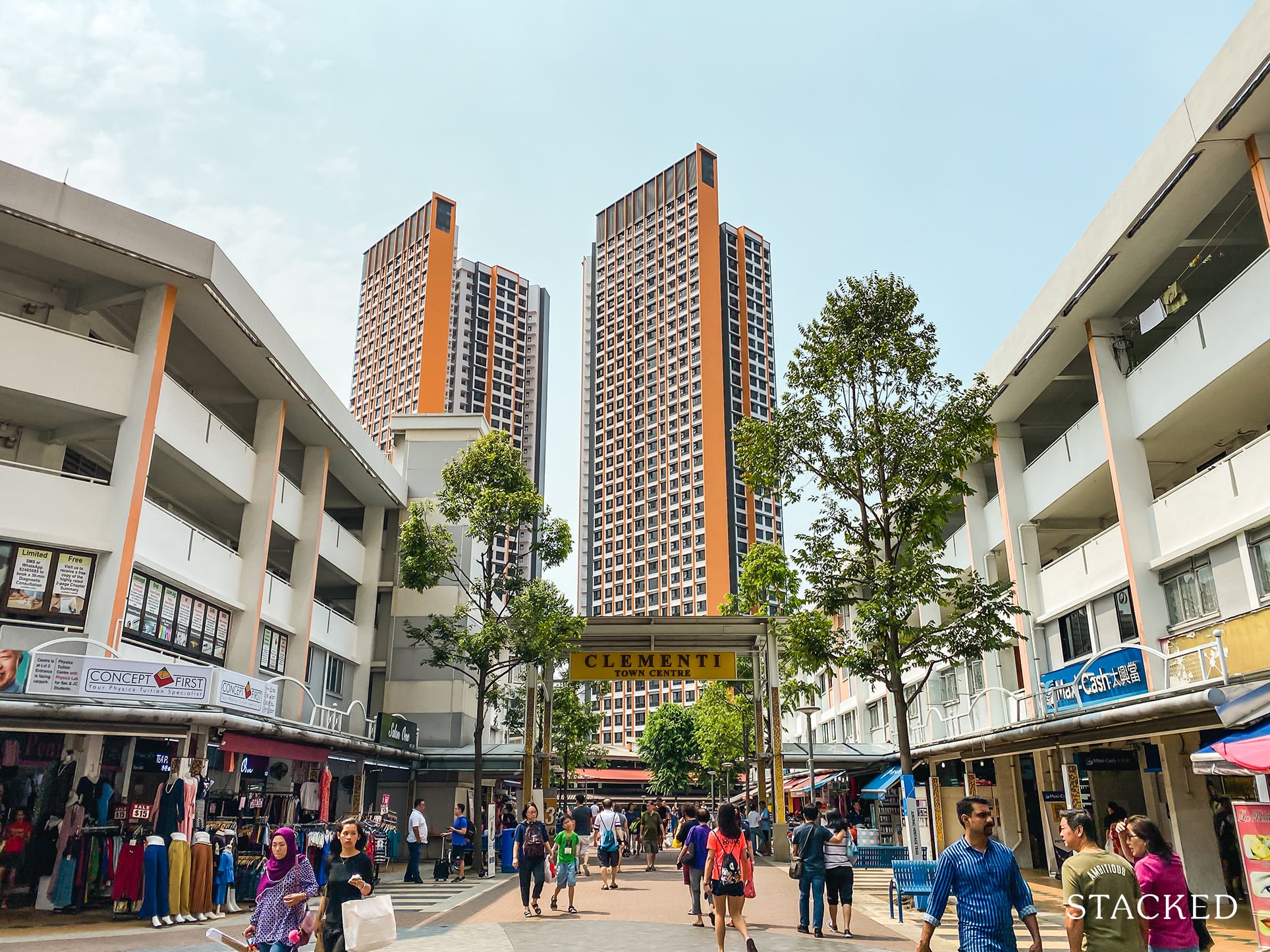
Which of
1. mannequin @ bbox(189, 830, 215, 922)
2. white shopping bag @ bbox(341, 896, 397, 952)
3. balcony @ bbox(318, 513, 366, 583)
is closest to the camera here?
white shopping bag @ bbox(341, 896, 397, 952)

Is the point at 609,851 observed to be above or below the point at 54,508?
below

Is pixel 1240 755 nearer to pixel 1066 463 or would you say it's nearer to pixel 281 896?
pixel 281 896

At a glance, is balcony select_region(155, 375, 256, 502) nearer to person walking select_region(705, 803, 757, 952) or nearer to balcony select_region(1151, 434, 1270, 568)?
person walking select_region(705, 803, 757, 952)

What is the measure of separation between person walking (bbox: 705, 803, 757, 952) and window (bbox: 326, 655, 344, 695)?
20.9 metres

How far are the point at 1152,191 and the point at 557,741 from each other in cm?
3223

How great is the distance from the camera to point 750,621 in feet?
84.9

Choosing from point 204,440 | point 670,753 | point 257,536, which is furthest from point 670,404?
point 204,440

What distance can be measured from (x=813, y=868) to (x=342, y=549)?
69.0 ft

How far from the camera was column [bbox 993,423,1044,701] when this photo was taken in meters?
22.9

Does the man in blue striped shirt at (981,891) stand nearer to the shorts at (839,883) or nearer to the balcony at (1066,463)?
the shorts at (839,883)

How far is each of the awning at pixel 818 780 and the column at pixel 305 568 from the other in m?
19.8

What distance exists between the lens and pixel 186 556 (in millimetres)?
19984

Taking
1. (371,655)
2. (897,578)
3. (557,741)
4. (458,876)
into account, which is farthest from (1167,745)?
(557,741)

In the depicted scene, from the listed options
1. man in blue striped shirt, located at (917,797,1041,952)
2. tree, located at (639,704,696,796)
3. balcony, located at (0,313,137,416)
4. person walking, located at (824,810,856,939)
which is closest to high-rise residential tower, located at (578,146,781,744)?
tree, located at (639,704,696,796)
